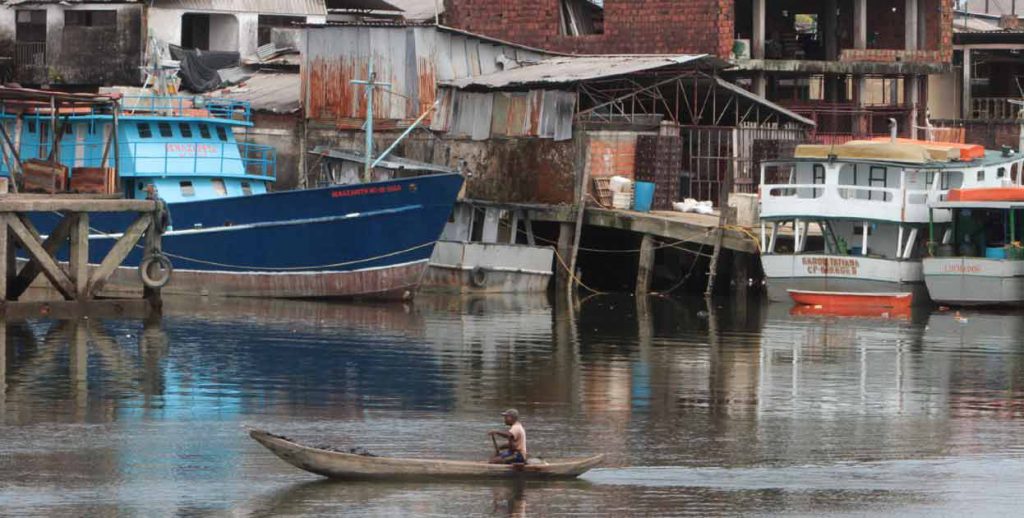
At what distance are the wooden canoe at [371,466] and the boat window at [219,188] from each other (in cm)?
2465

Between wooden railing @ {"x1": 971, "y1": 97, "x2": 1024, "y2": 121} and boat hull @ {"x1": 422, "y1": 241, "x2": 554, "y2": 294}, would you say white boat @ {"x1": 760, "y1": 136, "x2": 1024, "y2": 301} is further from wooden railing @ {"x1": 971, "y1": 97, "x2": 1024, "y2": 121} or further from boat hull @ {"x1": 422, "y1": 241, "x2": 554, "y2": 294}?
wooden railing @ {"x1": 971, "y1": 97, "x2": 1024, "y2": 121}

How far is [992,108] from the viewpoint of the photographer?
67562 millimetres

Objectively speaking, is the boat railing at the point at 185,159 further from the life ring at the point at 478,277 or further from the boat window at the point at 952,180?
the boat window at the point at 952,180

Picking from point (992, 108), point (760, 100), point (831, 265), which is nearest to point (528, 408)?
point (831, 265)

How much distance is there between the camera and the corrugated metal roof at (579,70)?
162ft

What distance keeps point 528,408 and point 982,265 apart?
744 inches

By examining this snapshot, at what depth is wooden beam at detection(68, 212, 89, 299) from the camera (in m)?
39.3

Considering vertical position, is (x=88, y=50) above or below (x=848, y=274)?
above

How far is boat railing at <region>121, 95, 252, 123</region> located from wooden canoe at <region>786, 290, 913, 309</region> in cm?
1429

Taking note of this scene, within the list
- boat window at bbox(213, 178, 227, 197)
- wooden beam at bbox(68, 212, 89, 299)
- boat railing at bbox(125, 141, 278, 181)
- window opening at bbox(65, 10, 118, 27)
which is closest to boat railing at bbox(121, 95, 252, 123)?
boat railing at bbox(125, 141, 278, 181)

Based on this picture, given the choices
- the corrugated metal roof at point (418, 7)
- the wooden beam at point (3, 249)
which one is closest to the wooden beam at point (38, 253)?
the wooden beam at point (3, 249)

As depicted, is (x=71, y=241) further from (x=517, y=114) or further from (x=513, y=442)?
(x=513, y=442)

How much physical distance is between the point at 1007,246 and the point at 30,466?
27763mm

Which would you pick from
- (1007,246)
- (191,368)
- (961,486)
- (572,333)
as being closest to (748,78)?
(1007,246)
